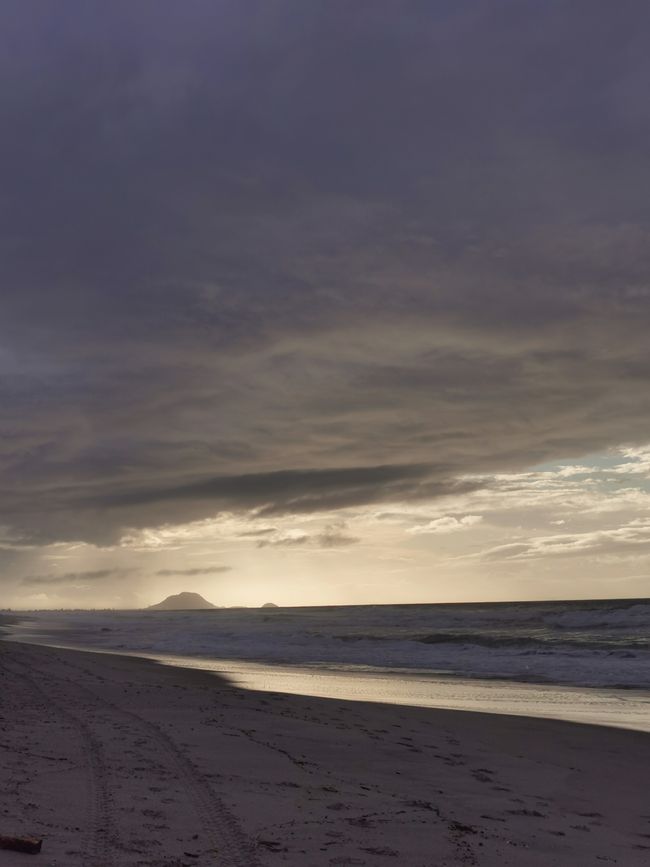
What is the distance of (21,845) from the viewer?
5102mm

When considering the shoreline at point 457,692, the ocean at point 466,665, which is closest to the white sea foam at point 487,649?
the ocean at point 466,665

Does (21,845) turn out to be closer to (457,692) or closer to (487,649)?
(457,692)

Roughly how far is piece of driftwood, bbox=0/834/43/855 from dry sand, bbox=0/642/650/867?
8 cm

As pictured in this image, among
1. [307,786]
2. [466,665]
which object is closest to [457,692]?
[466,665]

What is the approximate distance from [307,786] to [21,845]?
3.83 meters

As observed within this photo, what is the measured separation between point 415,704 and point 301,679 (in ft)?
23.5

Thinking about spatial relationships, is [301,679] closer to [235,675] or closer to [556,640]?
[235,675]

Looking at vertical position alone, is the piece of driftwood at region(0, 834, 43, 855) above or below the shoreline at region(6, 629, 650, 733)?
above

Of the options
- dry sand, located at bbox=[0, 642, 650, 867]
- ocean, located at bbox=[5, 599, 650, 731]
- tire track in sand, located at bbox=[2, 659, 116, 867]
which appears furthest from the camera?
ocean, located at bbox=[5, 599, 650, 731]

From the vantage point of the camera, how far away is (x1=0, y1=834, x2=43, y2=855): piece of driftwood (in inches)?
201

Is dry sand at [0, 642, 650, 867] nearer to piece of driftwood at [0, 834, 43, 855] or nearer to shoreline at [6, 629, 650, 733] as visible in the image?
piece of driftwood at [0, 834, 43, 855]

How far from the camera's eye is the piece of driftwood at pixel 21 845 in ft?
16.7

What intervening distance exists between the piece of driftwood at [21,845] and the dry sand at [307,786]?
0.26 feet

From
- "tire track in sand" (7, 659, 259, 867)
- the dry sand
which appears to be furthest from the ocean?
"tire track in sand" (7, 659, 259, 867)
